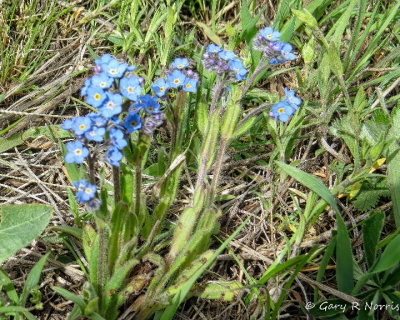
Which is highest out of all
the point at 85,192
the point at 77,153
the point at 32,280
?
the point at 77,153

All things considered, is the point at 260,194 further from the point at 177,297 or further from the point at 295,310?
the point at 177,297

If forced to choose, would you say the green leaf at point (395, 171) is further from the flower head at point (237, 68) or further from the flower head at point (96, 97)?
the flower head at point (96, 97)

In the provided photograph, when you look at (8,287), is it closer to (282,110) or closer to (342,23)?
(282,110)

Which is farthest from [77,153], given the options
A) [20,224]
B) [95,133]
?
[20,224]

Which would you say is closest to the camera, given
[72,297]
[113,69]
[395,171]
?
[113,69]

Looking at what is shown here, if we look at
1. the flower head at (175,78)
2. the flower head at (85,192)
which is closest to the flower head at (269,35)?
the flower head at (175,78)

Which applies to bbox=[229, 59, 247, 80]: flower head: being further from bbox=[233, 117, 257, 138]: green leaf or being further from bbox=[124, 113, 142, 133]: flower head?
bbox=[124, 113, 142, 133]: flower head

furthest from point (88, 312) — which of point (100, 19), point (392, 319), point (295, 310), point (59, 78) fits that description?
point (100, 19)

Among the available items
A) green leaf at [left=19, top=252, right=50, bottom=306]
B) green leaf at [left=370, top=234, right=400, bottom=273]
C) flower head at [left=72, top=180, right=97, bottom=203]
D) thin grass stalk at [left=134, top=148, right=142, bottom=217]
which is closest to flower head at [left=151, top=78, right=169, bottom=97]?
thin grass stalk at [left=134, top=148, right=142, bottom=217]
